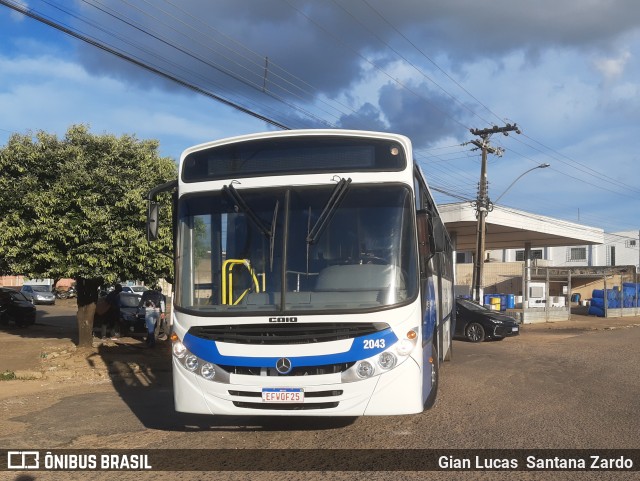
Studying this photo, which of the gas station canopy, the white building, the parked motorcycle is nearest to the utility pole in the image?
the gas station canopy

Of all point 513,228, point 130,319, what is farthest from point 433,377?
point 513,228

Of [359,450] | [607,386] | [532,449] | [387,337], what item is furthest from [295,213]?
[607,386]

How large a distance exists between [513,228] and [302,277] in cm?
3593

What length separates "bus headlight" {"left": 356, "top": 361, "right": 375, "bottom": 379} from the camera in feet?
20.3

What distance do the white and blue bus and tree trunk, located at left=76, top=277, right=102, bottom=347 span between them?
9995 millimetres

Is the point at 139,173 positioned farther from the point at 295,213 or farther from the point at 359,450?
the point at 359,450

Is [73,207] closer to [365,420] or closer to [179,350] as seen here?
[179,350]

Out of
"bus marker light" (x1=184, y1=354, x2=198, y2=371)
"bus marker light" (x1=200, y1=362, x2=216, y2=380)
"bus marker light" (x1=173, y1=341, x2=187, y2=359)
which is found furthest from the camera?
"bus marker light" (x1=173, y1=341, x2=187, y2=359)

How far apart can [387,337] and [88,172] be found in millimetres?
10411

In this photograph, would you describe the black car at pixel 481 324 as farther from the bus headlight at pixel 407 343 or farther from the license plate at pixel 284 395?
the license plate at pixel 284 395

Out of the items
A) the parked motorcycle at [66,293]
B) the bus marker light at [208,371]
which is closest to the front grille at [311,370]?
the bus marker light at [208,371]

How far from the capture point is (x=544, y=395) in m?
10.0

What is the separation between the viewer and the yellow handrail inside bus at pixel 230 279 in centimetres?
670

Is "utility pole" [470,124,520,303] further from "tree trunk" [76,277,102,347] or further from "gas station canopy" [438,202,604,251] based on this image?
"tree trunk" [76,277,102,347]
